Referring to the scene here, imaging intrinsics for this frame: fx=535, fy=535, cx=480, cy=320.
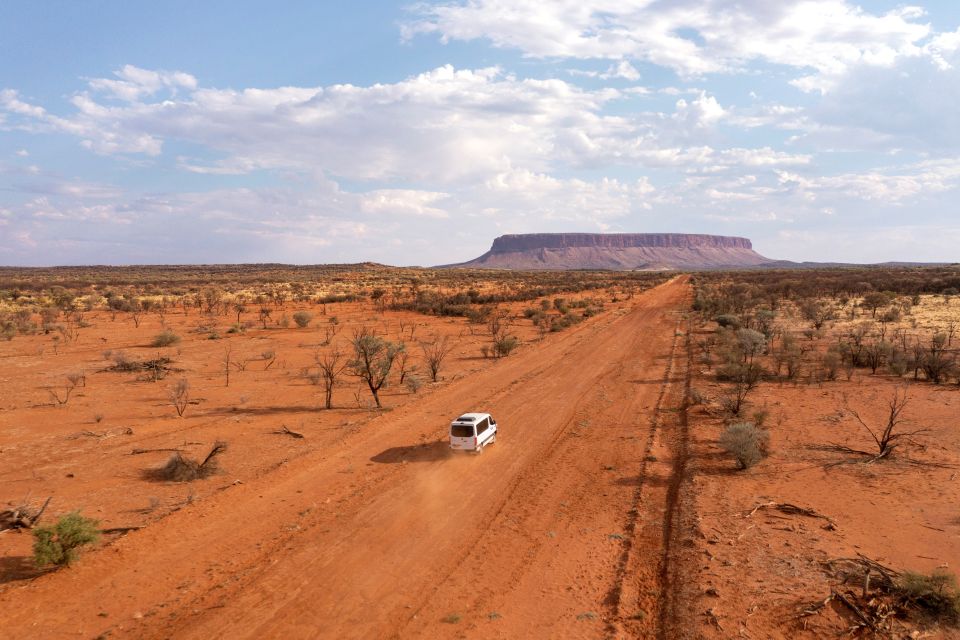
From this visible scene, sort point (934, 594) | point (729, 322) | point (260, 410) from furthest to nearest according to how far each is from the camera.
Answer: point (729, 322) < point (260, 410) < point (934, 594)

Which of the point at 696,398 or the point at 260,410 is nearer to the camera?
the point at 696,398

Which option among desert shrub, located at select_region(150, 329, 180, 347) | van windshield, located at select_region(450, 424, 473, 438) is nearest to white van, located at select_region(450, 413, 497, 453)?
van windshield, located at select_region(450, 424, 473, 438)

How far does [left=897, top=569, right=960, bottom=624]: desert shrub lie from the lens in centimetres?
831

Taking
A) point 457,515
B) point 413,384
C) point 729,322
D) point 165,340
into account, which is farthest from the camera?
point 729,322

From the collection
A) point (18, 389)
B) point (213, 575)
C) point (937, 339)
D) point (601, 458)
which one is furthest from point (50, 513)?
point (937, 339)

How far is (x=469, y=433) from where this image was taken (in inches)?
630

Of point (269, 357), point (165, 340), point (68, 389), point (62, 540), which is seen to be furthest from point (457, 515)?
point (165, 340)

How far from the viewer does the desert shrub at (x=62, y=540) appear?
988 centimetres

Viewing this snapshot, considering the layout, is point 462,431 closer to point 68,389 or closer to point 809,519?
point 809,519

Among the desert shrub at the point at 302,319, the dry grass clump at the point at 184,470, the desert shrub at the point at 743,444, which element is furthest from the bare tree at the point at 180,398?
the desert shrub at the point at 302,319

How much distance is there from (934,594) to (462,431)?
10.9m

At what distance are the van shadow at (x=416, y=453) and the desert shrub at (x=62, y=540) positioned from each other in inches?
276

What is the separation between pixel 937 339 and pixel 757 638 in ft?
88.5

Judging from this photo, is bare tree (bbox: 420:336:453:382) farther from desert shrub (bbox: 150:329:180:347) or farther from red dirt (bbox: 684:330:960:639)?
desert shrub (bbox: 150:329:180:347)
